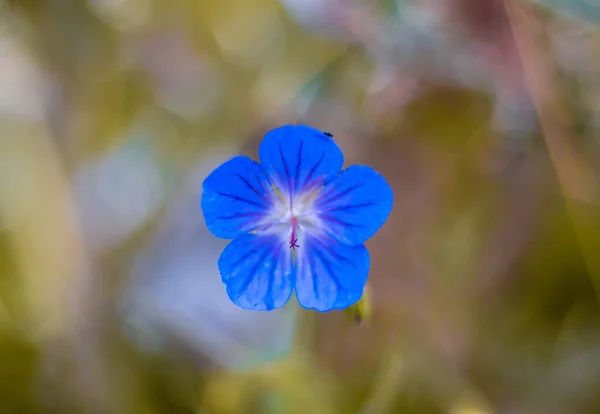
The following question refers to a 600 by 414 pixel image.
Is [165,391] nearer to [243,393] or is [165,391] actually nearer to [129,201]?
[243,393]

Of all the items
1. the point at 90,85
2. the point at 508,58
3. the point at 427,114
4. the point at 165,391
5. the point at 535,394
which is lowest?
the point at 165,391

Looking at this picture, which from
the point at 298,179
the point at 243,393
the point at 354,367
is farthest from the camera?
the point at 354,367

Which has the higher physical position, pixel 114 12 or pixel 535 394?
pixel 114 12

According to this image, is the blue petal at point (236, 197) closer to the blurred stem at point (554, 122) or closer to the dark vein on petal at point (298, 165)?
the dark vein on petal at point (298, 165)

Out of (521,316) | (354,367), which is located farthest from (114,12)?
(521,316)

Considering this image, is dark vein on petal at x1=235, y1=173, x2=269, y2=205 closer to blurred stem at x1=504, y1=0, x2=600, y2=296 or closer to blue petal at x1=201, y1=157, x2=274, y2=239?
blue petal at x1=201, y1=157, x2=274, y2=239

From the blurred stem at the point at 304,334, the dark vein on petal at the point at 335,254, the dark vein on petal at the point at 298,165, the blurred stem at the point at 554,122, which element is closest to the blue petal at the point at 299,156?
the dark vein on petal at the point at 298,165

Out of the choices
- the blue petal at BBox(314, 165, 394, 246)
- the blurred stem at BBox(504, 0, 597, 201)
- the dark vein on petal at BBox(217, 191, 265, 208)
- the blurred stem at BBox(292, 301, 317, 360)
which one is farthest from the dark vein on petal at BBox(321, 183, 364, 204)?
the blurred stem at BBox(504, 0, 597, 201)
